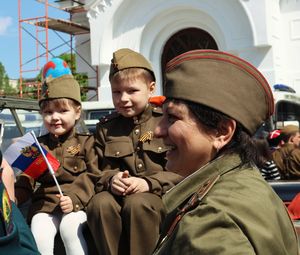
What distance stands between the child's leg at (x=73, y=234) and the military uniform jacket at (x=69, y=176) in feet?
0.24

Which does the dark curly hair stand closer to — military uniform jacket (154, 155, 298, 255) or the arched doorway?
military uniform jacket (154, 155, 298, 255)

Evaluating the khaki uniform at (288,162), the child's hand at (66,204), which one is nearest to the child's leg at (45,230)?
the child's hand at (66,204)

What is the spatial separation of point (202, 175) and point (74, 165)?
1673mm

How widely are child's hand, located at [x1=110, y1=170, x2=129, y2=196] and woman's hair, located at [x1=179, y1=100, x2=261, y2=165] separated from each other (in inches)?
39.2

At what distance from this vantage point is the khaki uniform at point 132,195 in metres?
2.58

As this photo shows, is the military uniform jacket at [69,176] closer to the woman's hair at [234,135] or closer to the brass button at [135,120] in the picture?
the brass button at [135,120]

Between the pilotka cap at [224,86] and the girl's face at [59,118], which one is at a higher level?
the pilotka cap at [224,86]

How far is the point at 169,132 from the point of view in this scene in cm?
172

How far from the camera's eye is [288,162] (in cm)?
622

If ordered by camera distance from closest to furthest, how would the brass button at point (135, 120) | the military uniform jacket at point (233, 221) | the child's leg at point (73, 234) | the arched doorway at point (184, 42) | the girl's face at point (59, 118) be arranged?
the military uniform jacket at point (233, 221) → the child's leg at point (73, 234) → the brass button at point (135, 120) → the girl's face at point (59, 118) → the arched doorway at point (184, 42)

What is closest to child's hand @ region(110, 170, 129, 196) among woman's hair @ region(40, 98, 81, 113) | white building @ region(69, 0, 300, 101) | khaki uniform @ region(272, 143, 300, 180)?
→ woman's hair @ region(40, 98, 81, 113)

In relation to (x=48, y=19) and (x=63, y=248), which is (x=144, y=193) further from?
(x=48, y=19)

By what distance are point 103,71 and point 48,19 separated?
240 cm

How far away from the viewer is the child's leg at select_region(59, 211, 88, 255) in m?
2.75
